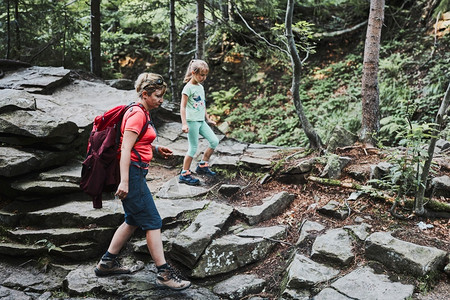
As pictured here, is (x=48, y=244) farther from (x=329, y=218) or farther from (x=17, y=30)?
(x=17, y=30)

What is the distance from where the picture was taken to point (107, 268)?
3.83 m

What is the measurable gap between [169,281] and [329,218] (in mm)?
2338

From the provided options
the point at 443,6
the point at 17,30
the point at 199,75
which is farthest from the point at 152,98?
the point at 443,6

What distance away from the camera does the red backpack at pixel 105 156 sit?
11.3 feet

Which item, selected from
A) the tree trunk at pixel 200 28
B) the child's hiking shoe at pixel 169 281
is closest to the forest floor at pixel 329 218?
the child's hiking shoe at pixel 169 281

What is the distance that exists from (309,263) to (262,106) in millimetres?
9631

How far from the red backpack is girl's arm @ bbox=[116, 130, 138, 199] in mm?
154

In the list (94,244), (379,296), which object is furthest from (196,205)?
(379,296)

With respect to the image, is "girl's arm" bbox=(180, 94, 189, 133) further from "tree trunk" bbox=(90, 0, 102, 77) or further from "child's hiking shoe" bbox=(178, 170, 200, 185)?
"tree trunk" bbox=(90, 0, 102, 77)

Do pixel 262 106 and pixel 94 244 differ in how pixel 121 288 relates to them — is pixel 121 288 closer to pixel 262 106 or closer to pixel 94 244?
pixel 94 244

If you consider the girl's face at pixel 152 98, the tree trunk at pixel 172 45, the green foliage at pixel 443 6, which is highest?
the green foliage at pixel 443 6

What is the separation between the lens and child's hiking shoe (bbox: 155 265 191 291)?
363 cm

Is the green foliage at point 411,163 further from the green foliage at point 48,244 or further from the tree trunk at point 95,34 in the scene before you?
the tree trunk at point 95,34

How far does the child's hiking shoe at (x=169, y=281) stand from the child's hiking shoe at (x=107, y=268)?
1.74ft
